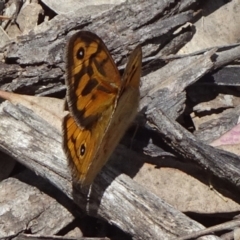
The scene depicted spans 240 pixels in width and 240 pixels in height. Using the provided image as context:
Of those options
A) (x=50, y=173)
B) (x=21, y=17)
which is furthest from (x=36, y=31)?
(x=50, y=173)

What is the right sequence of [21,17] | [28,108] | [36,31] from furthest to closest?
[21,17], [36,31], [28,108]

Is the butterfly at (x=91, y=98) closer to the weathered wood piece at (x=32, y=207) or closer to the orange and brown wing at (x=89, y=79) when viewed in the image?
the orange and brown wing at (x=89, y=79)

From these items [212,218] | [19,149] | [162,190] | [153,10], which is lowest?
[212,218]

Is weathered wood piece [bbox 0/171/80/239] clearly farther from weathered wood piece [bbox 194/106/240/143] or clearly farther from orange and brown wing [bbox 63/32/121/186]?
weathered wood piece [bbox 194/106/240/143]

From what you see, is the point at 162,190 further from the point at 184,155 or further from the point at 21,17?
the point at 21,17

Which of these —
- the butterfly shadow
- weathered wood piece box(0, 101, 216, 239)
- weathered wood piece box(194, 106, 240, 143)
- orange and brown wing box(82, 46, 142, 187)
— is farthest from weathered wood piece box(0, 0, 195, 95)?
the butterfly shadow

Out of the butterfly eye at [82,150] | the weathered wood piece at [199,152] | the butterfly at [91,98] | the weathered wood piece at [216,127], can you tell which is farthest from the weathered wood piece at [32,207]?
the weathered wood piece at [216,127]
